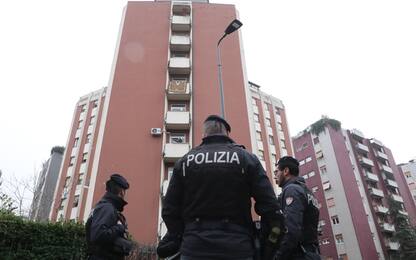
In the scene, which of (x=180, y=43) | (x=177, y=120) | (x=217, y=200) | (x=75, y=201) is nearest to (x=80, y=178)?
(x=75, y=201)

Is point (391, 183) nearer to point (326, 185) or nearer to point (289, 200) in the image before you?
point (326, 185)

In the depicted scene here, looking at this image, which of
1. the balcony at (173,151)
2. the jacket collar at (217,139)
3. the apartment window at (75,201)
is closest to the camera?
the jacket collar at (217,139)

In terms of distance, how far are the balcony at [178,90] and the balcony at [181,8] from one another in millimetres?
6942

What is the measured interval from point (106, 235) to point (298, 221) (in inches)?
80.5

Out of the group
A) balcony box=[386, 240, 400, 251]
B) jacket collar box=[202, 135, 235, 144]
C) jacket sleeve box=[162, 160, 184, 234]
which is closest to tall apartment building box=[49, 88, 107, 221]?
jacket sleeve box=[162, 160, 184, 234]

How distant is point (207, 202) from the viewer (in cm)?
237

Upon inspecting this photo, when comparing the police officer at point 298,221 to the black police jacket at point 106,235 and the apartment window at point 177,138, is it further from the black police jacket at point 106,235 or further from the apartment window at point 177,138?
the apartment window at point 177,138

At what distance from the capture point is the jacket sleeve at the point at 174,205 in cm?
254

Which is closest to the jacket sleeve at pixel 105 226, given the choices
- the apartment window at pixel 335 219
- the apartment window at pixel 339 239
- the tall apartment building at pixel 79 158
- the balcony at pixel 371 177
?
the tall apartment building at pixel 79 158

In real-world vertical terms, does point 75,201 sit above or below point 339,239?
above

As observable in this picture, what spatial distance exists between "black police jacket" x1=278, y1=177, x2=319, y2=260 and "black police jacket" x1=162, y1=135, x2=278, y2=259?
0.94 m

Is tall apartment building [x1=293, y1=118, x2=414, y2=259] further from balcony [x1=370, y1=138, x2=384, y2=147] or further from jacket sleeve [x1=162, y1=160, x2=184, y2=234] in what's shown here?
jacket sleeve [x1=162, y1=160, x2=184, y2=234]

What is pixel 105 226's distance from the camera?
3.52m

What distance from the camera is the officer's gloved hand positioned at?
2.45 metres
